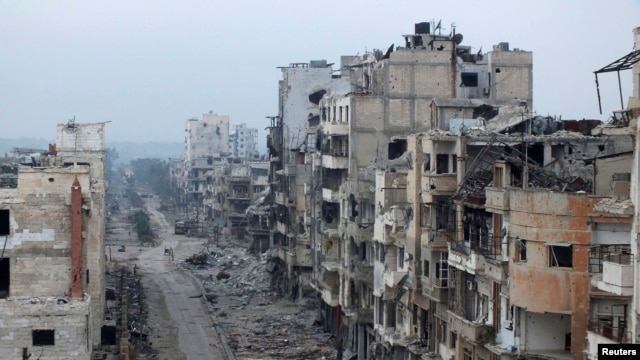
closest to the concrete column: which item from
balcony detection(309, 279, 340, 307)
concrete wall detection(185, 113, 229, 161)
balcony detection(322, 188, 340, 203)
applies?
balcony detection(309, 279, 340, 307)

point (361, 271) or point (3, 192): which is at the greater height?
point (3, 192)

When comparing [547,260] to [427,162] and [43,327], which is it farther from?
[43,327]

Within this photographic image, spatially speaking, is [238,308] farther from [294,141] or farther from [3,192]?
[3,192]

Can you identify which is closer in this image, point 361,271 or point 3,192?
point 3,192

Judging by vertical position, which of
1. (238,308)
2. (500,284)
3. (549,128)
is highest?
(549,128)

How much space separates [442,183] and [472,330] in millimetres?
6792

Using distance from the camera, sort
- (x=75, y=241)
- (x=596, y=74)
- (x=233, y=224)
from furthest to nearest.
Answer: (x=233, y=224), (x=75, y=241), (x=596, y=74)

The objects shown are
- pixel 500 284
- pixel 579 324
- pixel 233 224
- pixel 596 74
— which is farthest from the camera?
pixel 233 224

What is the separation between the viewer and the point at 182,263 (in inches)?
3738

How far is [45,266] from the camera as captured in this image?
37.3 m

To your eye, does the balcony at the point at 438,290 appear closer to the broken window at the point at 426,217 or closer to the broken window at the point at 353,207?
the broken window at the point at 426,217

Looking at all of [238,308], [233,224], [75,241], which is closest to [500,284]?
[75,241]

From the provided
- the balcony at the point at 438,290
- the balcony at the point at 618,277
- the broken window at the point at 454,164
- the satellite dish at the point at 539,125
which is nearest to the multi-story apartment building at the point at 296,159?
the balcony at the point at 438,290

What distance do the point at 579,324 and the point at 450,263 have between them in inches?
349
